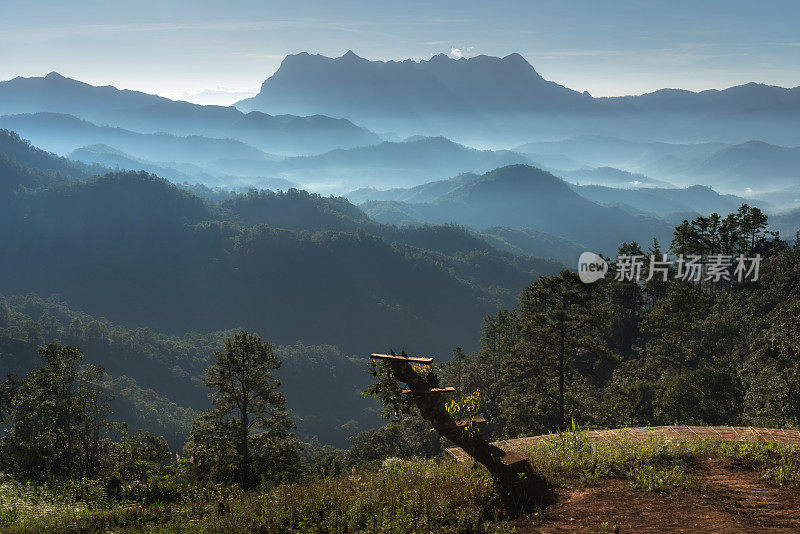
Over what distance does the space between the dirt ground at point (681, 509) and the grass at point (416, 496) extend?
0.27m

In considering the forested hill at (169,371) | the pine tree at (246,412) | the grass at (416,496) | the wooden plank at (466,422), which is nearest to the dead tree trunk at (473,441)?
the wooden plank at (466,422)

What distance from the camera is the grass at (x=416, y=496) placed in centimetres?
806

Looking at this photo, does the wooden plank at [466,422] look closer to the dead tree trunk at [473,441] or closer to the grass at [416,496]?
the dead tree trunk at [473,441]

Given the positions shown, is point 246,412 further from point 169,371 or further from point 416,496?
point 169,371

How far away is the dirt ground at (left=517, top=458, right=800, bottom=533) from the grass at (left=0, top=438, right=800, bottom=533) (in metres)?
0.27

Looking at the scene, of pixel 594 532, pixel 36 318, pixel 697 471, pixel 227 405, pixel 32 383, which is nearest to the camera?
pixel 594 532

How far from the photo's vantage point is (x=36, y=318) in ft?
555

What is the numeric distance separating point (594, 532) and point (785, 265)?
4787 cm

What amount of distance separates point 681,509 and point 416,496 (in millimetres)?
4495

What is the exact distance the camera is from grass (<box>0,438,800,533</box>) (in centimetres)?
806

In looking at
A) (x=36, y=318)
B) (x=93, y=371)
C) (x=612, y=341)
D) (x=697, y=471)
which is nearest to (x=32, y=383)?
(x=93, y=371)

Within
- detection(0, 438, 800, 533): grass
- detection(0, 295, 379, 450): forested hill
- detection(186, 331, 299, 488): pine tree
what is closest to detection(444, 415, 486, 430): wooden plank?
detection(0, 438, 800, 533): grass

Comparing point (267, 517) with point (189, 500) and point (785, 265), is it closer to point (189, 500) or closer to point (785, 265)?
point (189, 500)

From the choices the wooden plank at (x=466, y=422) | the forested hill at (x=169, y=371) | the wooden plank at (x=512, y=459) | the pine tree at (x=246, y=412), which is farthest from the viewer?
the forested hill at (x=169, y=371)
